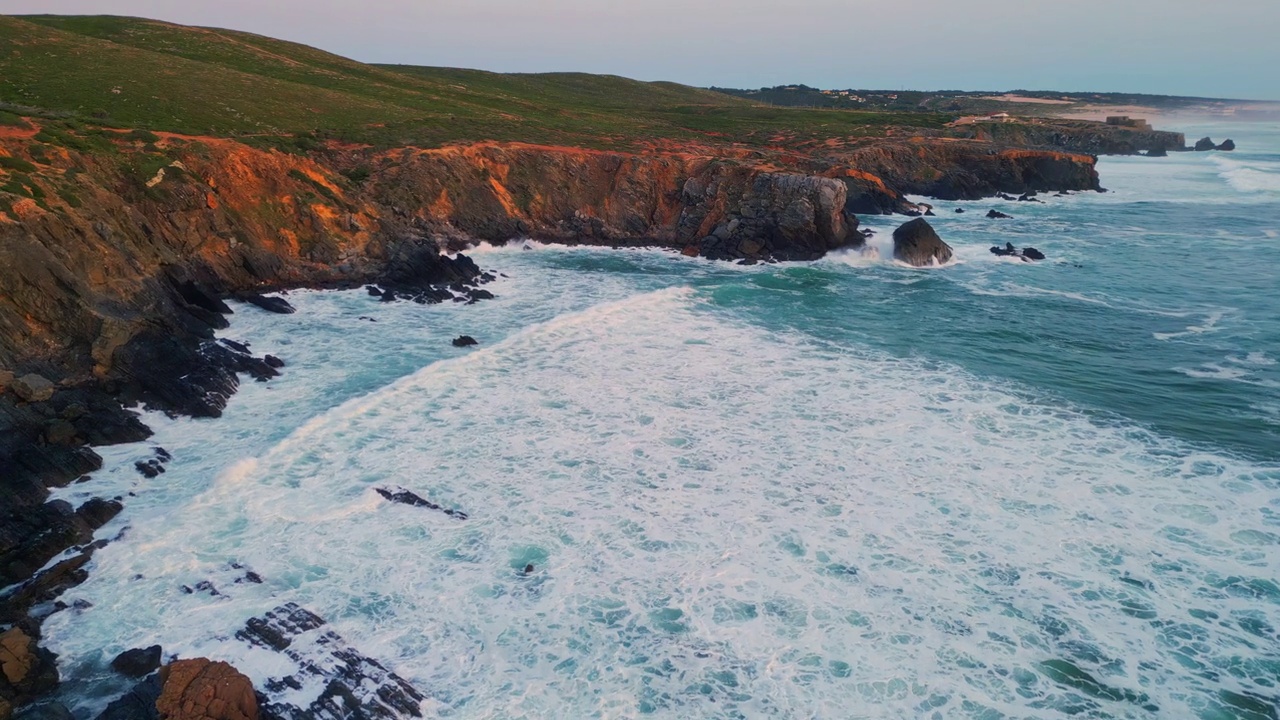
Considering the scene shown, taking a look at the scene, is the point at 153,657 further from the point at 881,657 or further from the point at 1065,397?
the point at 1065,397

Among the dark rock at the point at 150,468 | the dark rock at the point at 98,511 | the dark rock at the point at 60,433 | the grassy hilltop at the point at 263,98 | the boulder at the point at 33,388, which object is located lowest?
the dark rock at the point at 98,511

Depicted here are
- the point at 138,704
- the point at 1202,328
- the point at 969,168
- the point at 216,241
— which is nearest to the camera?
the point at 138,704

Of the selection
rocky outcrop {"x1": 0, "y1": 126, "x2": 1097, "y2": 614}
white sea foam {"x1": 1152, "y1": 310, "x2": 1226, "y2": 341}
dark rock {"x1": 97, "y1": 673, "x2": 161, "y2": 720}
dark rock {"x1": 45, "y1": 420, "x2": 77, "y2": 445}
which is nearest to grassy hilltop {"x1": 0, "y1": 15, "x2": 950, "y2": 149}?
rocky outcrop {"x1": 0, "y1": 126, "x2": 1097, "y2": 614}

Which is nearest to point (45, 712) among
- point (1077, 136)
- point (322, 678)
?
point (322, 678)

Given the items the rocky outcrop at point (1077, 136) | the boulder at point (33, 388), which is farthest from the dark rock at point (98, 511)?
the rocky outcrop at point (1077, 136)

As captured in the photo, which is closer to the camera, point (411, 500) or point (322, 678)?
point (322, 678)

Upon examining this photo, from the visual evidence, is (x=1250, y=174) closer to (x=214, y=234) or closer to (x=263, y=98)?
(x=263, y=98)

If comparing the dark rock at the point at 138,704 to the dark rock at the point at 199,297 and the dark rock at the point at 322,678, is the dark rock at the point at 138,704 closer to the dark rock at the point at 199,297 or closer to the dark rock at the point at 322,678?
the dark rock at the point at 322,678
